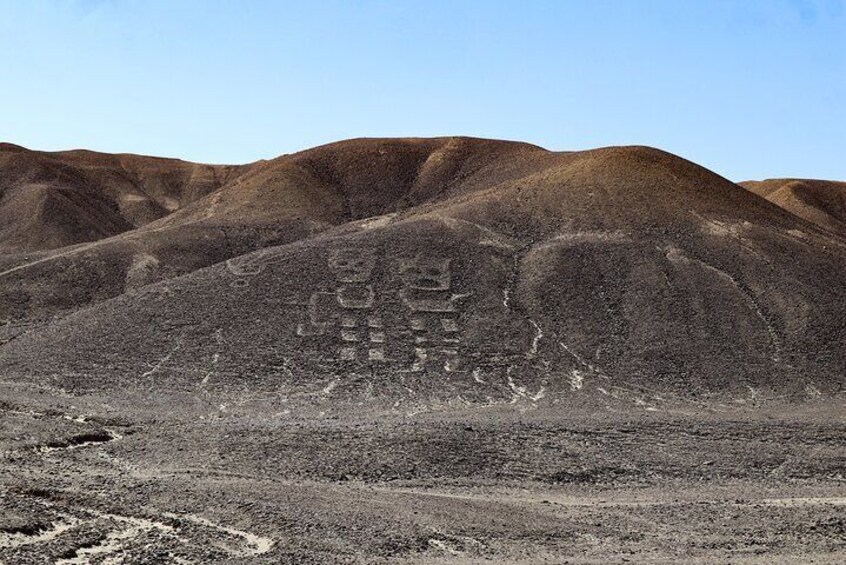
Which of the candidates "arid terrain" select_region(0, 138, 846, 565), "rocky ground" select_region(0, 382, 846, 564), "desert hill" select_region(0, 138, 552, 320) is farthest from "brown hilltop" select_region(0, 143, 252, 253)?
"rocky ground" select_region(0, 382, 846, 564)

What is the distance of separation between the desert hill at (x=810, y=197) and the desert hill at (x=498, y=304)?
52115 mm

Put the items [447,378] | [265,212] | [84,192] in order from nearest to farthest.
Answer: [447,378] < [265,212] < [84,192]

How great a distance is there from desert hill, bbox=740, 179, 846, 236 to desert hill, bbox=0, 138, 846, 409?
52115 mm

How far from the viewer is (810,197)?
120562 mm

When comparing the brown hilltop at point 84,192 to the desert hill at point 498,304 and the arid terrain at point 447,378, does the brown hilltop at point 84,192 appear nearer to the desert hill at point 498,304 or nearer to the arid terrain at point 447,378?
the arid terrain at point 447,378

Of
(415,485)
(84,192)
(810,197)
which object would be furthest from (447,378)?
(810,197)

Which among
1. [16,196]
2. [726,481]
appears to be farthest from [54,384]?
[16,196]

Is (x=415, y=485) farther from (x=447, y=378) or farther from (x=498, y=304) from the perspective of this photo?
(x=498, y=304)

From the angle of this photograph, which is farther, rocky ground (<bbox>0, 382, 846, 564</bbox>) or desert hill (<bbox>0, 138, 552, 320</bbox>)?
desert hill (<bbox>0, 138, 552, 320</bbox>)

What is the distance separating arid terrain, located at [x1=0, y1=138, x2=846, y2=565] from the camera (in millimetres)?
21875

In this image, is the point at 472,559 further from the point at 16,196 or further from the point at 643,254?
the point at 16,196

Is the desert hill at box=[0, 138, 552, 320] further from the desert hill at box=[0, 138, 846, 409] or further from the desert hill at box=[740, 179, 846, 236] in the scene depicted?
the desert hill at box=[740, 179, 846, 236]

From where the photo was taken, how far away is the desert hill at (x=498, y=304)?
42.3 meters

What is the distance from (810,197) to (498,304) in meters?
81.0
